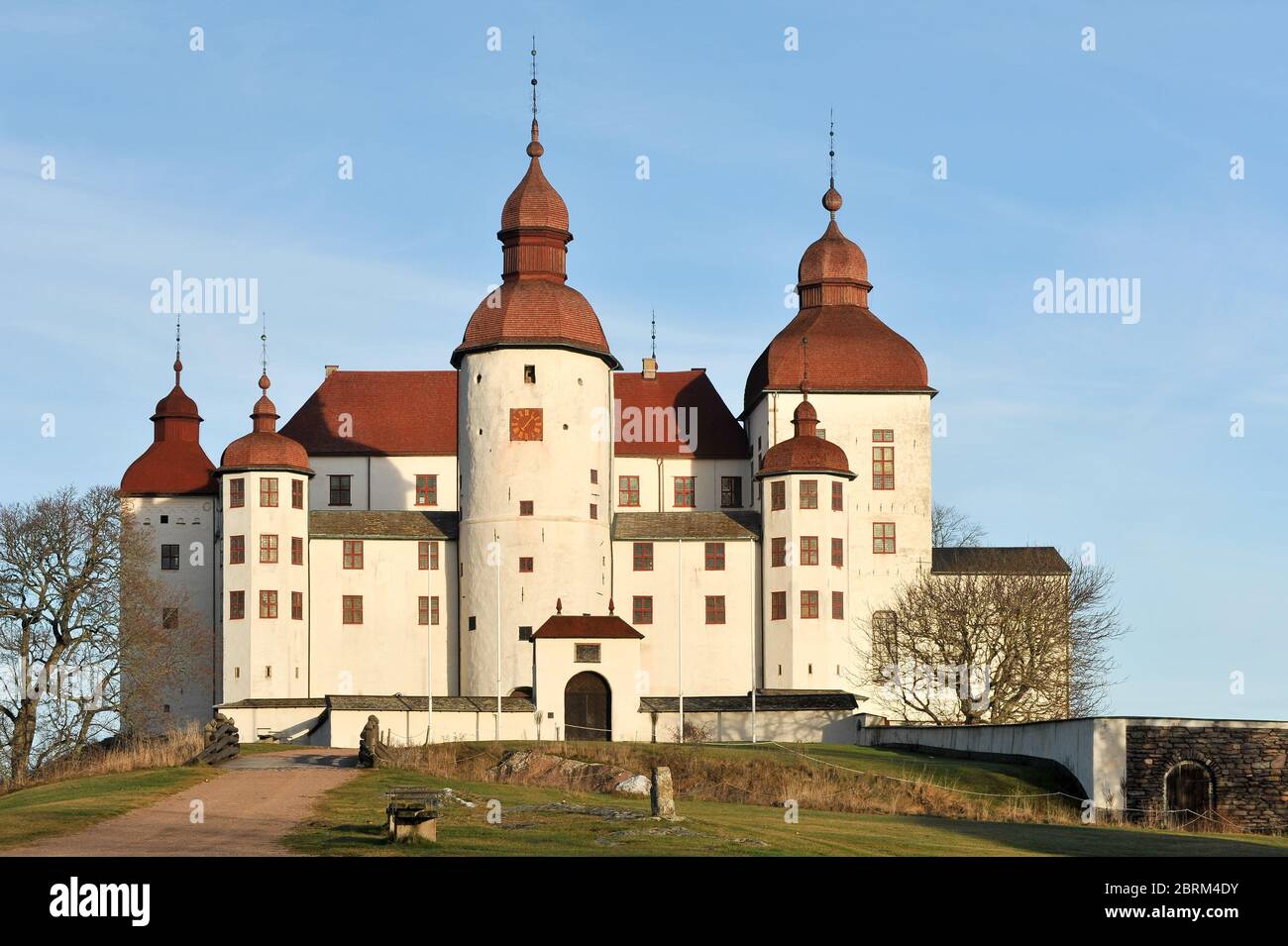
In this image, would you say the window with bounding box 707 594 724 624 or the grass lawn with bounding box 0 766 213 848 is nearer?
the grass lawn with bounding box 0 766 213 848

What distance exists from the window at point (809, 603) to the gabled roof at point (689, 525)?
3150mm

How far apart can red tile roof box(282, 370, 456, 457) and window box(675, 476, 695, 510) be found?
9459 millimetres

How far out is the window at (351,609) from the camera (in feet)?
229

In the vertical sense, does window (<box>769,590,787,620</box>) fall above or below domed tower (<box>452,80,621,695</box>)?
below

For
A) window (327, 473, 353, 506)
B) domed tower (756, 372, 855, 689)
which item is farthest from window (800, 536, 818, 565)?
window (327, 473, 353, 506)

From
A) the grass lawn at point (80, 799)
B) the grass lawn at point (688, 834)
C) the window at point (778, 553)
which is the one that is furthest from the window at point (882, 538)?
the grass lawn at point (80, 799)

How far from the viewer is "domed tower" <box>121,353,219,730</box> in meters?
72.1

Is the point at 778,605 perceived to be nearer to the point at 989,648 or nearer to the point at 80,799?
the point at 989,648

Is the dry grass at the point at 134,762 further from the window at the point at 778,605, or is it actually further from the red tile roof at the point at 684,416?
the red tile roof at the point at 684,416

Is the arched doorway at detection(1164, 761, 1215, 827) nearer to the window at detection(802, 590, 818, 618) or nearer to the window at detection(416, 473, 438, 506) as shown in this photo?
the window at detection(802, 590, 818, 618)

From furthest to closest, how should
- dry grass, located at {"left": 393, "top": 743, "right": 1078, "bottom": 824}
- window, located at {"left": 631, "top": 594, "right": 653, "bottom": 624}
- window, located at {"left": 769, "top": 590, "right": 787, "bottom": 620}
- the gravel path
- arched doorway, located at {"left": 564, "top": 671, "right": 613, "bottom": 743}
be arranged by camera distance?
window, located at {"left": 631, "top": 594, "right": 653, "bottom": 624}, window, located at {"left": 769, "top": 590, "right": 787, "bottom": 620}, arched doorway, located at {"left": 564, "top": 671, "right": 613, "bottom": 743}, dry grass, located at {"left": 393, "top": 743, "right": 1078, "bottom": 824}, the gravel path

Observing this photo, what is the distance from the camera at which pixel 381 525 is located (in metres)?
71.1

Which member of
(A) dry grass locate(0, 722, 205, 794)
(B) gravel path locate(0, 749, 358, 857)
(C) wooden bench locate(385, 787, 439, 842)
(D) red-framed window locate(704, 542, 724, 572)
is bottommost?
(A) dry grass locate(0, 722, 205, 794)

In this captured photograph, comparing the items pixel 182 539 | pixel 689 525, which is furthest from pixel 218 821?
pixel 182 539
